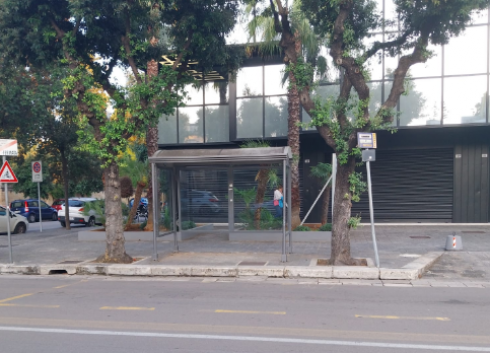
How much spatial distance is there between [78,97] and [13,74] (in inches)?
263

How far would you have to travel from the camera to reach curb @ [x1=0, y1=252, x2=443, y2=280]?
32.0 feet

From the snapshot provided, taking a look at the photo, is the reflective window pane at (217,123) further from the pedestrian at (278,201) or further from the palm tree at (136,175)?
the pedestrian at (278,201)

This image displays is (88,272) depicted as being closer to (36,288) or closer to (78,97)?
(36,288)

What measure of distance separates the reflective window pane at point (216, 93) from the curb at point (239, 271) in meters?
10.5

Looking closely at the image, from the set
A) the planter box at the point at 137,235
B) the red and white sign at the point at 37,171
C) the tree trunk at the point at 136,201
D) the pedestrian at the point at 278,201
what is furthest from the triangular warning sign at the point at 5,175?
the red and white sign at the point at 37,171

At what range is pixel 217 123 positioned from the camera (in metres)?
19.7

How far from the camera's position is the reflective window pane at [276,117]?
18641mm

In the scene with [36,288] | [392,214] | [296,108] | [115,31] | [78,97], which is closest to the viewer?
Result: [36,288]

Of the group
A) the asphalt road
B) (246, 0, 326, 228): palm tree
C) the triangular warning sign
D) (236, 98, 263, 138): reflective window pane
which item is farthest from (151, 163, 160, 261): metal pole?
(236, 98, 263, 138): reflective window pane

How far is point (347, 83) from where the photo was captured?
1106 centimetres

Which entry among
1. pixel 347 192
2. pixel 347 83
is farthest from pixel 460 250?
pixel 347 83

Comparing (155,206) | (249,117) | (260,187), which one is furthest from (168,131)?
(155,206)

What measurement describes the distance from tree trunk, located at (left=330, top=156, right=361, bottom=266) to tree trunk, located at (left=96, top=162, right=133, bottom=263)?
5.17m

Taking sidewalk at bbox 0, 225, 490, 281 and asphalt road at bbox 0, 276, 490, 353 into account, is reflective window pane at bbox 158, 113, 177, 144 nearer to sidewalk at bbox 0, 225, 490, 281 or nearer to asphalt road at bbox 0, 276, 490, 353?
sidewalk at bbox 0, 225, 490, 281
